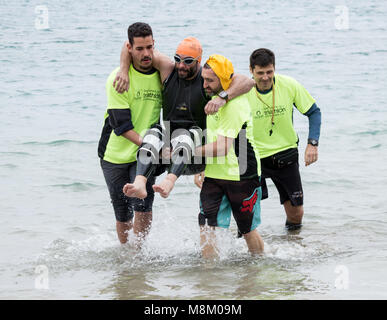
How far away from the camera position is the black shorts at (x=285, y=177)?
24.2ft

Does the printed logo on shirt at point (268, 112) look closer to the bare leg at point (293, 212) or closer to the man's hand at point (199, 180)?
the man's hand at point (199, 180)

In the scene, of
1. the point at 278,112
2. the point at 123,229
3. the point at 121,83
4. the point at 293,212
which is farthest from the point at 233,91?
the point at 293,212

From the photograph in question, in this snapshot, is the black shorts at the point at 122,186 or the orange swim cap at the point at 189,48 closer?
the orange swim cap at the point at 189,48

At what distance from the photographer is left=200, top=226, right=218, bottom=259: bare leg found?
20.8 feet

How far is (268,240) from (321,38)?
21510 millimetres

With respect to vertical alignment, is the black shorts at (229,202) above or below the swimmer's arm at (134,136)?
below

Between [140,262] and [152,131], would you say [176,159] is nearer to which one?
[152,131]

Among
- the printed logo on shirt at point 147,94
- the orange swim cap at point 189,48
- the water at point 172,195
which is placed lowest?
the water at point 172,195

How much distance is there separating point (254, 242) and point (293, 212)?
147cm

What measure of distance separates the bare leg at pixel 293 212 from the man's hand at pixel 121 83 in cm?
257

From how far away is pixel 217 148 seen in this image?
5.91 meters

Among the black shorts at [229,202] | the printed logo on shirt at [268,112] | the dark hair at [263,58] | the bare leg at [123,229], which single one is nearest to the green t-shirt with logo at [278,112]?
the printed logo on shirt at [268,112]

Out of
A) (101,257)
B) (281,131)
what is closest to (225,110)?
Result: (281,131)
